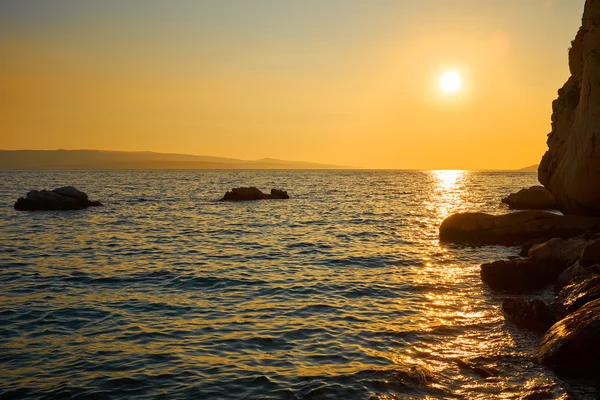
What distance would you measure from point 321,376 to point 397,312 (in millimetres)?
5415

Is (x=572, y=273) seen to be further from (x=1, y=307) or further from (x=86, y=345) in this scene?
(x=1, y=307)

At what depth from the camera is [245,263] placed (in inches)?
896

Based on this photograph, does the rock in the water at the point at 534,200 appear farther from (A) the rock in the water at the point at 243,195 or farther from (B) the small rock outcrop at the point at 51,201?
(B) the small rock outcrop at the point at 51,201

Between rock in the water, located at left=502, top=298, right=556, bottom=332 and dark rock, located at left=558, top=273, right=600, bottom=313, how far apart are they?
0.52 metres

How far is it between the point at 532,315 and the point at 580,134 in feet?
48.9

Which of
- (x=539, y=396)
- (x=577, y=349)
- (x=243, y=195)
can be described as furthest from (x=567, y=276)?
(x=243, y=195)

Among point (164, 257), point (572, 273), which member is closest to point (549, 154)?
point (572, 273)

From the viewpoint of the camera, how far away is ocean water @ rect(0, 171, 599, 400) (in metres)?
9.90

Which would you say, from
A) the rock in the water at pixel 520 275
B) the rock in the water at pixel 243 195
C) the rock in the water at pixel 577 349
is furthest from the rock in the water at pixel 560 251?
the rock in the water at pixel 243 195

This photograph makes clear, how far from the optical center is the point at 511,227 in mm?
28172

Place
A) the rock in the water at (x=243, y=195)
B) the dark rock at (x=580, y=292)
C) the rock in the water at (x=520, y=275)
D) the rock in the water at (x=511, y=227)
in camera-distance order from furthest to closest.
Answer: the rock in the water at (x=243, y=195)
the rock in the water at (x=511, y=227)
the rock in the water at (x=520, y=275)
the dark rock at (x=580, y=292)

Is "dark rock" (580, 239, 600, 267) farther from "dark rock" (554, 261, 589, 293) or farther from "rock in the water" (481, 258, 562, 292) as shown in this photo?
"rock in the water" (481, 258, 562, 292)

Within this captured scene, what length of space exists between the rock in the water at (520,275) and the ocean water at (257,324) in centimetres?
61

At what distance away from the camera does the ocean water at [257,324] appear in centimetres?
990
